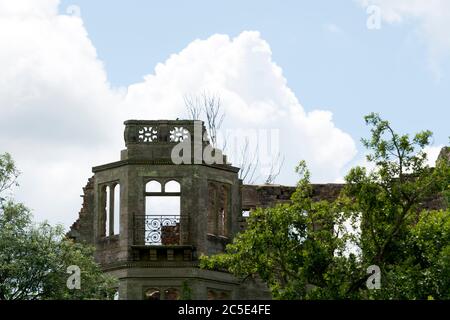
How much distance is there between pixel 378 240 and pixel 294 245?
7.35 ft

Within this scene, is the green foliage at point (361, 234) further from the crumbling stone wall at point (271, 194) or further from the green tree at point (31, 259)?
the crumbling stone wall at point (271, 194)

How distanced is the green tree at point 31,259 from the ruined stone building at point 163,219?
5.33 metres

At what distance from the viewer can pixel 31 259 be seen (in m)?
36.7

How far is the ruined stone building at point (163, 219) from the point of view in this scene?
1706 inches

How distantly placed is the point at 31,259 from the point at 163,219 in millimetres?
7295

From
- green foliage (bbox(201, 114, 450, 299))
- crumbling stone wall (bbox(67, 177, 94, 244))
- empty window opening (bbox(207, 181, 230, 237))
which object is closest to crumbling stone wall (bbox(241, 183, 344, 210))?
empty window opening (bbox(207, 181, 230, 237))

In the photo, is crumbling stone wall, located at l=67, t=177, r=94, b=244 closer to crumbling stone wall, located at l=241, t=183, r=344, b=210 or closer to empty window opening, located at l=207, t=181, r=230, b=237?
empty window opening, located at l=207, t=181, r=230, b=237

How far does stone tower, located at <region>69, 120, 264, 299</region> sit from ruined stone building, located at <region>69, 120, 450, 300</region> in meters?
0.03

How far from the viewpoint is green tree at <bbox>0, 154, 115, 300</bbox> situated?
36.5 meters

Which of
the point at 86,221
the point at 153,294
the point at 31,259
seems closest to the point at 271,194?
the point at 153,294

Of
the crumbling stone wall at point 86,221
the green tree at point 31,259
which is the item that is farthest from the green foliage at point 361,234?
the crumbling stone wall at point 86,221

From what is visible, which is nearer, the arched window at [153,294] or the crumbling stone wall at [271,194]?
the arched window at [153,294]

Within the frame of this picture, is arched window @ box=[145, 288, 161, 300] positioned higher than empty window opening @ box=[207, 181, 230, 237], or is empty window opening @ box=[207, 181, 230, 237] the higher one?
empty window opening @ box=[207, 181, 230, 237]
